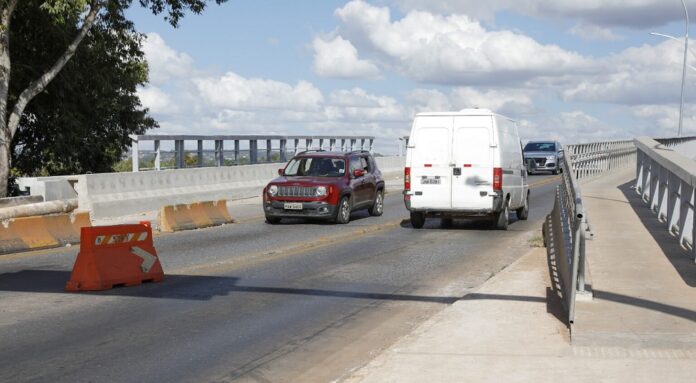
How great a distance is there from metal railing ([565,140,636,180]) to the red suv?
29.3ft

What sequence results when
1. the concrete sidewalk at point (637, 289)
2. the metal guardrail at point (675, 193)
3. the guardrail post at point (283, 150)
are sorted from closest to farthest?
the concrete sidewalk at point (637, 289) → the metal guardrail at point (675, 193) → the guardrail post at point (283, 150)

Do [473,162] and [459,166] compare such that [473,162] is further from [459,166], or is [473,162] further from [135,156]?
[135,156]

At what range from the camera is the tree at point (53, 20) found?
82.6 feet

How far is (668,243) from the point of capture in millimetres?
14062

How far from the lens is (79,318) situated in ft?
33.3

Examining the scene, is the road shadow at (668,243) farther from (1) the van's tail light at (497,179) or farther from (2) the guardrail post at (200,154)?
(2) the guardrail post at (200,154)

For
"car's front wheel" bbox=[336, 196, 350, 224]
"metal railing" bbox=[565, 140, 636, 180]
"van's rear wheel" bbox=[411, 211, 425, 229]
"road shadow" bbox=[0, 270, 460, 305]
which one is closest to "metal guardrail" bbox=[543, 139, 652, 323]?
"road shadow" bbox=[0, 270, 460, 305]

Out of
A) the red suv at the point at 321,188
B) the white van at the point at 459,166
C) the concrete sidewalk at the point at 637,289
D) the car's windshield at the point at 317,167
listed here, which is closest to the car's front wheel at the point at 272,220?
the red suv at the point at 321,188

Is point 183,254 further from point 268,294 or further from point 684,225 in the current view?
point 684,225

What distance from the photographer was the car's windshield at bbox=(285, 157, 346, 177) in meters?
23.1

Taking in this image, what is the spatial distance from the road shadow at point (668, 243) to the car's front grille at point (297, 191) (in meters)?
6.86

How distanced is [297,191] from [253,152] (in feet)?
38.4

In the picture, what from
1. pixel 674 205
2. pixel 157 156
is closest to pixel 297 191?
pixel 157 156

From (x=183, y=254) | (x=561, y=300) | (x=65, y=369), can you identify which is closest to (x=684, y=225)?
(x=561, y=300)
